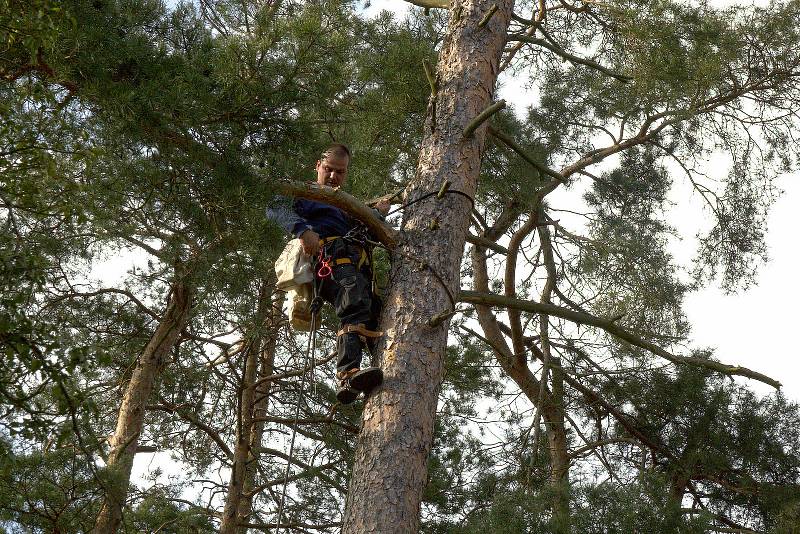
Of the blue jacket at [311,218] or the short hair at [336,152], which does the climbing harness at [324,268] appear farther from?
the short hair at [336,152]

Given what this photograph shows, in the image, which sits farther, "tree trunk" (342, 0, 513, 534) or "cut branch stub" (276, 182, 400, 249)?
"cut branch stub" (276, 182, 400, 249)

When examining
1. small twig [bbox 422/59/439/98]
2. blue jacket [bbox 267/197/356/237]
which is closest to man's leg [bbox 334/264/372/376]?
blue jacket [bbox 267/197/356/237]

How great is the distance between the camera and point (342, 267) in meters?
4.21

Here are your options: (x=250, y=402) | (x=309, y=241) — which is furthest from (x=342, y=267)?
(x=250, y=402)

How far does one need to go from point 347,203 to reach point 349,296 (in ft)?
1.27

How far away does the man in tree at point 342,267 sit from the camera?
12.6ft

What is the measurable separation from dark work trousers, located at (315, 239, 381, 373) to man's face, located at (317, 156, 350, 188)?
44 cm

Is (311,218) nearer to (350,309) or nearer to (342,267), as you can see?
(342,267)

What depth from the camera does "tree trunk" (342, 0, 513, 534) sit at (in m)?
3.39

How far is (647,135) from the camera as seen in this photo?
771 centimetres

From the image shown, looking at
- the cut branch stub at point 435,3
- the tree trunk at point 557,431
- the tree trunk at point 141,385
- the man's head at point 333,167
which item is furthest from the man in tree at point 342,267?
the tree trunk at point 557,431

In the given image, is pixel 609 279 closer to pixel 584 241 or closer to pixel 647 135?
pixel 584 241

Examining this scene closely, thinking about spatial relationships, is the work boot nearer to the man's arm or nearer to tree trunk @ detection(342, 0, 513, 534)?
tree trunk @ detection(342, 0, 513, 534)

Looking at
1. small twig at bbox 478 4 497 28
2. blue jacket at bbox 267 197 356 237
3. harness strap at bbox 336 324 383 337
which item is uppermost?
small twig at bbox 478 4 497 28
